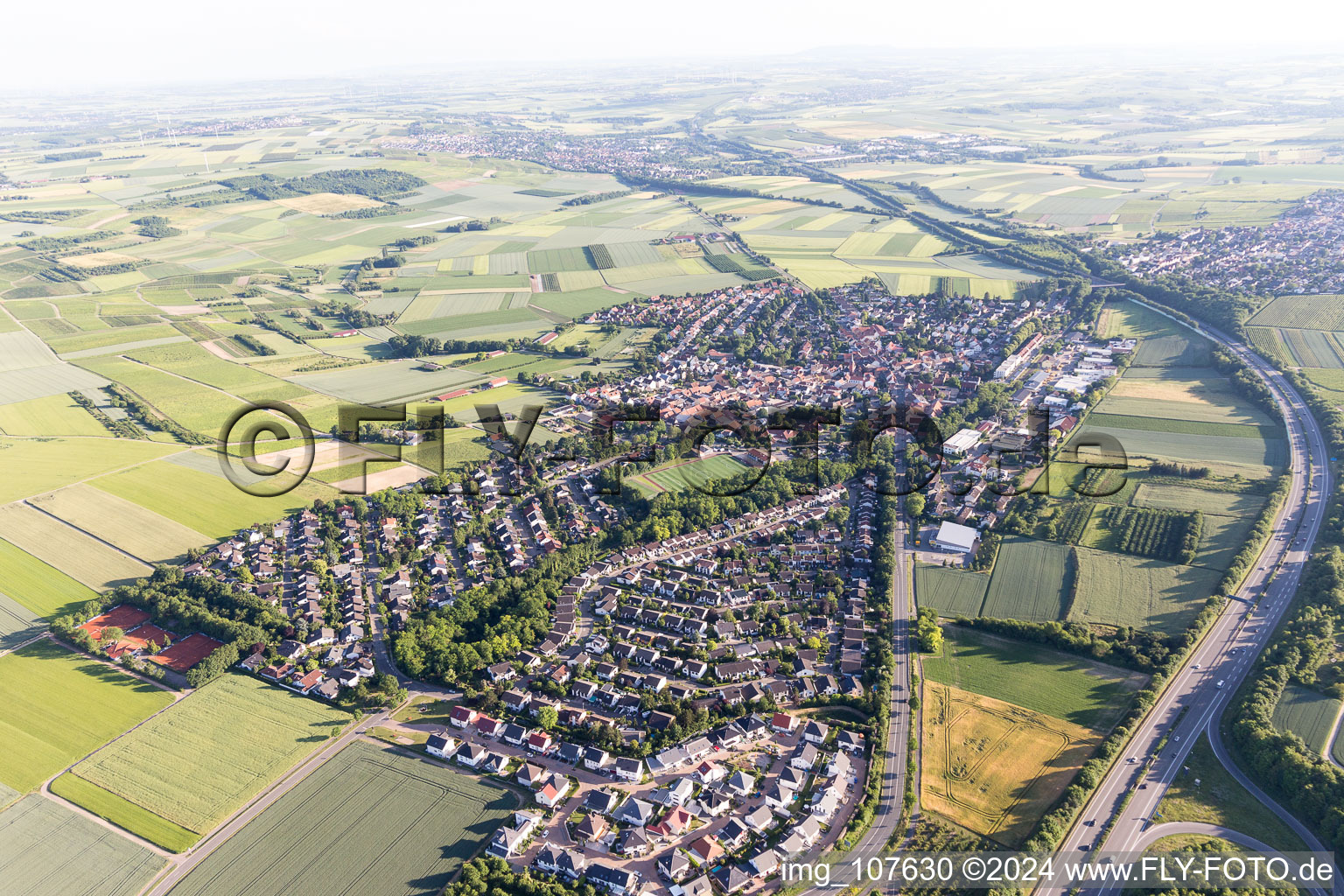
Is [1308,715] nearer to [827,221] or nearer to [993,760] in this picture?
[993,760]

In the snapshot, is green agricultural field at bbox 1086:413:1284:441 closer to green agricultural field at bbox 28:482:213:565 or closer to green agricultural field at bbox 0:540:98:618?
green agricultural field at bbox 28:482:213:565

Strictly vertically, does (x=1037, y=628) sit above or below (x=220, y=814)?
above

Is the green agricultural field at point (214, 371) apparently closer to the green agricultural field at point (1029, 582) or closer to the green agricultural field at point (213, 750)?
the green agricultural field at point (213, 750)

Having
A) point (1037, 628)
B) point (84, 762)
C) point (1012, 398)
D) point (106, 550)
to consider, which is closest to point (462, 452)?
point (106, 550)

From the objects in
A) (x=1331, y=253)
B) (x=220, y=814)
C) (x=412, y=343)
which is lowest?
(x=220, y=814)

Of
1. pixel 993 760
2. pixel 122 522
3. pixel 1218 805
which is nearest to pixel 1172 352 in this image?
pixel 1218 805

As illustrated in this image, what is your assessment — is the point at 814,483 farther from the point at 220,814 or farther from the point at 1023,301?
the point at 1023,301
